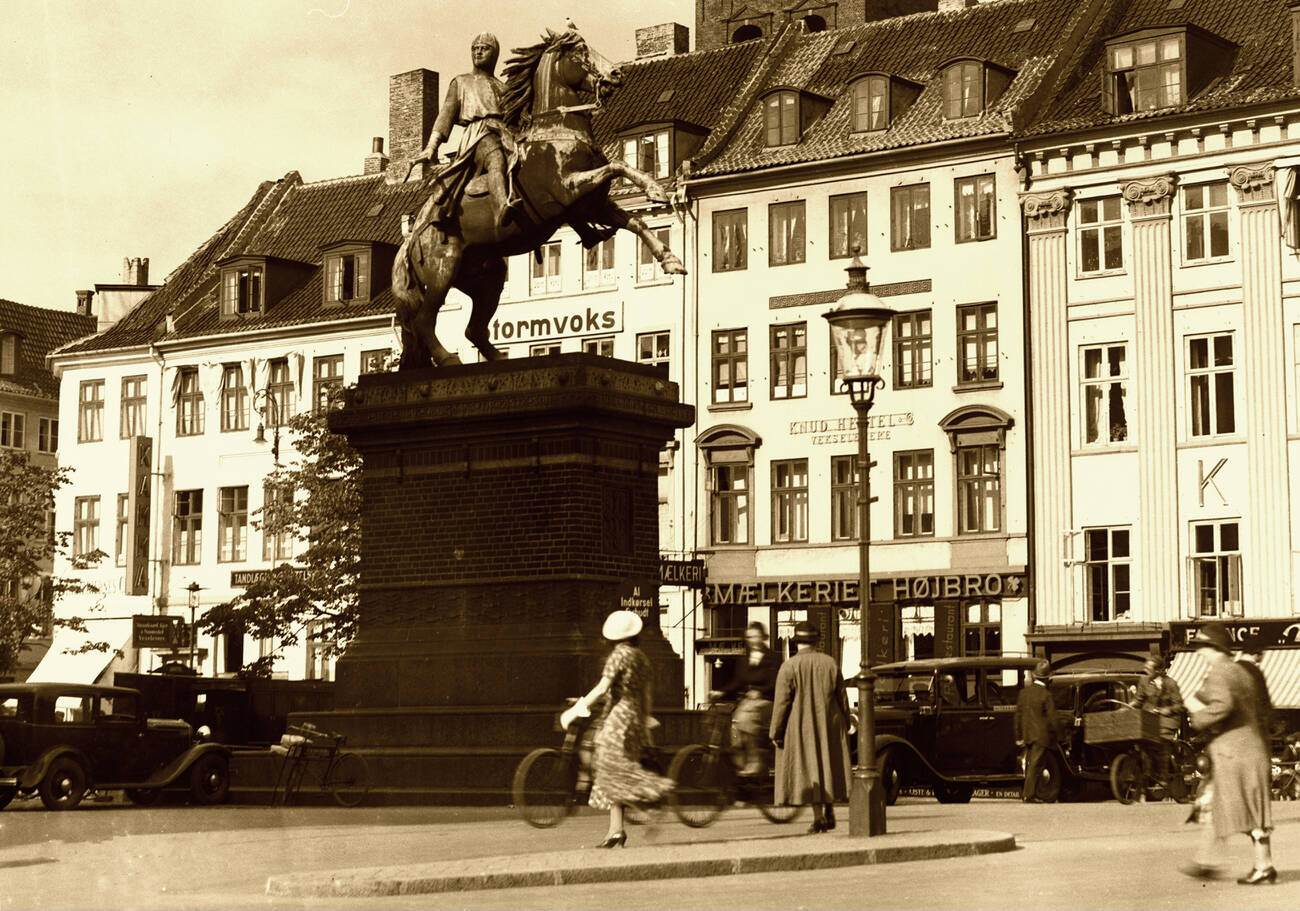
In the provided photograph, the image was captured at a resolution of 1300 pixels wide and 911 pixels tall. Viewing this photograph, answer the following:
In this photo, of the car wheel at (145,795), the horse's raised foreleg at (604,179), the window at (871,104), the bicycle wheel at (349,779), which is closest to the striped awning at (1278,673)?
the window at (871,104)

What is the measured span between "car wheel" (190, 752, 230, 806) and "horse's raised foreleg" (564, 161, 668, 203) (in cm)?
874

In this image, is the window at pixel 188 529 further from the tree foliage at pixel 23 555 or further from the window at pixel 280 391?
the tree foliage at pixel 23 555

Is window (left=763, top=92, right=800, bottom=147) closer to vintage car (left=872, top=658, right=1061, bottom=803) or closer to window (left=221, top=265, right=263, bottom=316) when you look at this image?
window (left=221, top=265, right=263, bottom=316)

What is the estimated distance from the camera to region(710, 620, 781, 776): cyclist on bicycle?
72.1ft

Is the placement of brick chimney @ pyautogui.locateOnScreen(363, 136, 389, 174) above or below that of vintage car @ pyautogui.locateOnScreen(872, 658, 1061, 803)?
above

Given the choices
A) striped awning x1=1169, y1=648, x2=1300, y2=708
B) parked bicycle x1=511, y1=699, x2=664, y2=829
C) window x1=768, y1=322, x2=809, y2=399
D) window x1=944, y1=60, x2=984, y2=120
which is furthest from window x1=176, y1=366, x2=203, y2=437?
parked bicycle x1=511, y1=699, x2=664, y2=829

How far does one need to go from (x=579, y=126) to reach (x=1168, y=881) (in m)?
13.4

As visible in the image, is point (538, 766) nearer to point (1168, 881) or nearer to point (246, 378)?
point (1168, 881)

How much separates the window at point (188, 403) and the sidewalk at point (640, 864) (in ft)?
171

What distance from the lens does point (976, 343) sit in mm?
55094

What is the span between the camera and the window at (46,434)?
271ft

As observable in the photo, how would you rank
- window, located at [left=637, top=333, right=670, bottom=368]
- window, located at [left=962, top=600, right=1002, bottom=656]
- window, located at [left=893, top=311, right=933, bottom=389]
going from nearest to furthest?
window, located at [left=962, top=600, right=1002, bottom=656], window, located at [left=893, top=311, right=933, bottom=389], window, located at [left=637, top=333, right=670, bottom=368]

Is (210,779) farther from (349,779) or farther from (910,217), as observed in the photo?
(910,217)

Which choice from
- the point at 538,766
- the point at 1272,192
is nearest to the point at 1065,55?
the point at 1272,192
